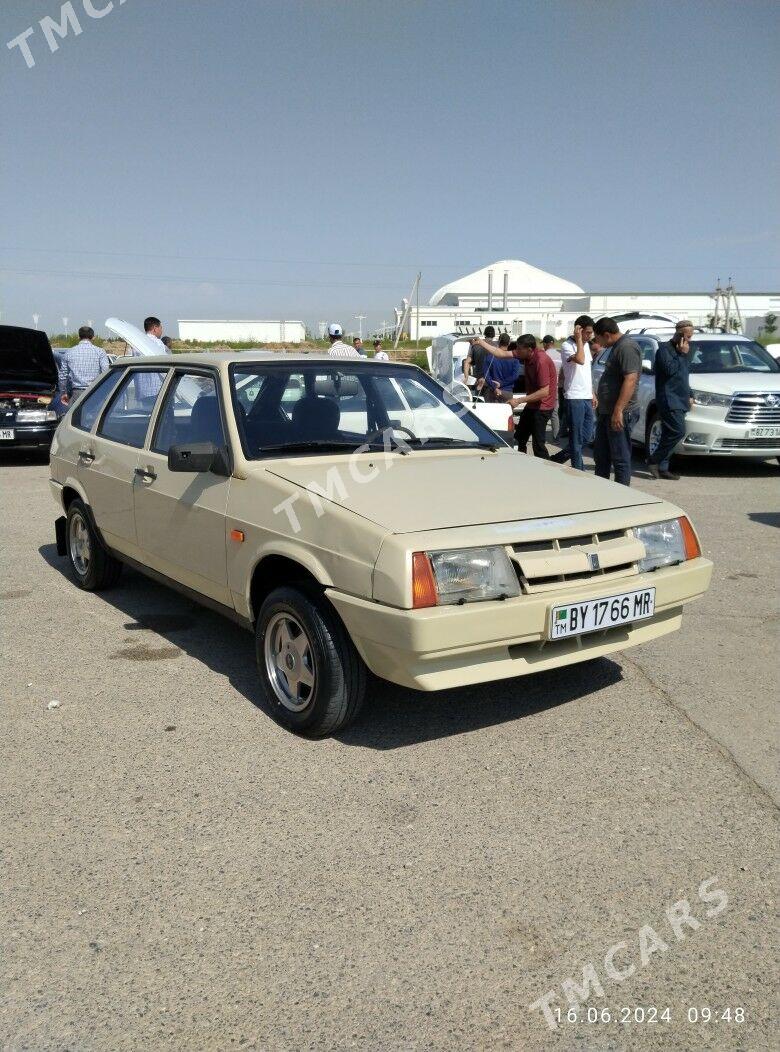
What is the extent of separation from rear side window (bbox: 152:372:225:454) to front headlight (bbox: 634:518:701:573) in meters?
1.97

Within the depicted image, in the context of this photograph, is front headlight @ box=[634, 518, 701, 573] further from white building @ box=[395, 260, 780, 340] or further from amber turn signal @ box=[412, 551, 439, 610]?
white building @ box=[395, 260, 780, 340]

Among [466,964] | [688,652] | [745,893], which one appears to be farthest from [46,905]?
A: [688,652]

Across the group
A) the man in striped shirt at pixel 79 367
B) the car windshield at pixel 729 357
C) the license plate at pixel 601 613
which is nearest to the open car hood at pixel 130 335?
the license plate at pixel 601 613

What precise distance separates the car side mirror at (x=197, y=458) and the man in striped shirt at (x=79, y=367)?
834 cm

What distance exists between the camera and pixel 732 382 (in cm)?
1066

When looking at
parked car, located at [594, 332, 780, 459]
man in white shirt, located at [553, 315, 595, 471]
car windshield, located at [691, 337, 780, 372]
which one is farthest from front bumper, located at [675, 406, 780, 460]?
man in white shirt, located at [553, 315, 595, 471]

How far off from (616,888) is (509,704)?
4.54 ft

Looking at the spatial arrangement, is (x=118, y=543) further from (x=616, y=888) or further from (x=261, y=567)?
(x=616, y=888)

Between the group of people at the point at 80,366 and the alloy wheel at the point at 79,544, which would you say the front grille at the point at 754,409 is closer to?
the group of people at the point at 80,366

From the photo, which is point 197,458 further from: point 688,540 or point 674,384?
point 674,384

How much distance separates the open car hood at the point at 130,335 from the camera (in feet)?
21.9

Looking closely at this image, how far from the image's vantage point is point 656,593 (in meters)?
3.66

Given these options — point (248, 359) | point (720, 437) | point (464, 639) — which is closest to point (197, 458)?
point (248, 359)

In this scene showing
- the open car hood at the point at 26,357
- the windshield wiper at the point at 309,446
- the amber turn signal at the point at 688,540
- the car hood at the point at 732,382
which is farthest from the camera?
the open car hood at the point at 26,357
